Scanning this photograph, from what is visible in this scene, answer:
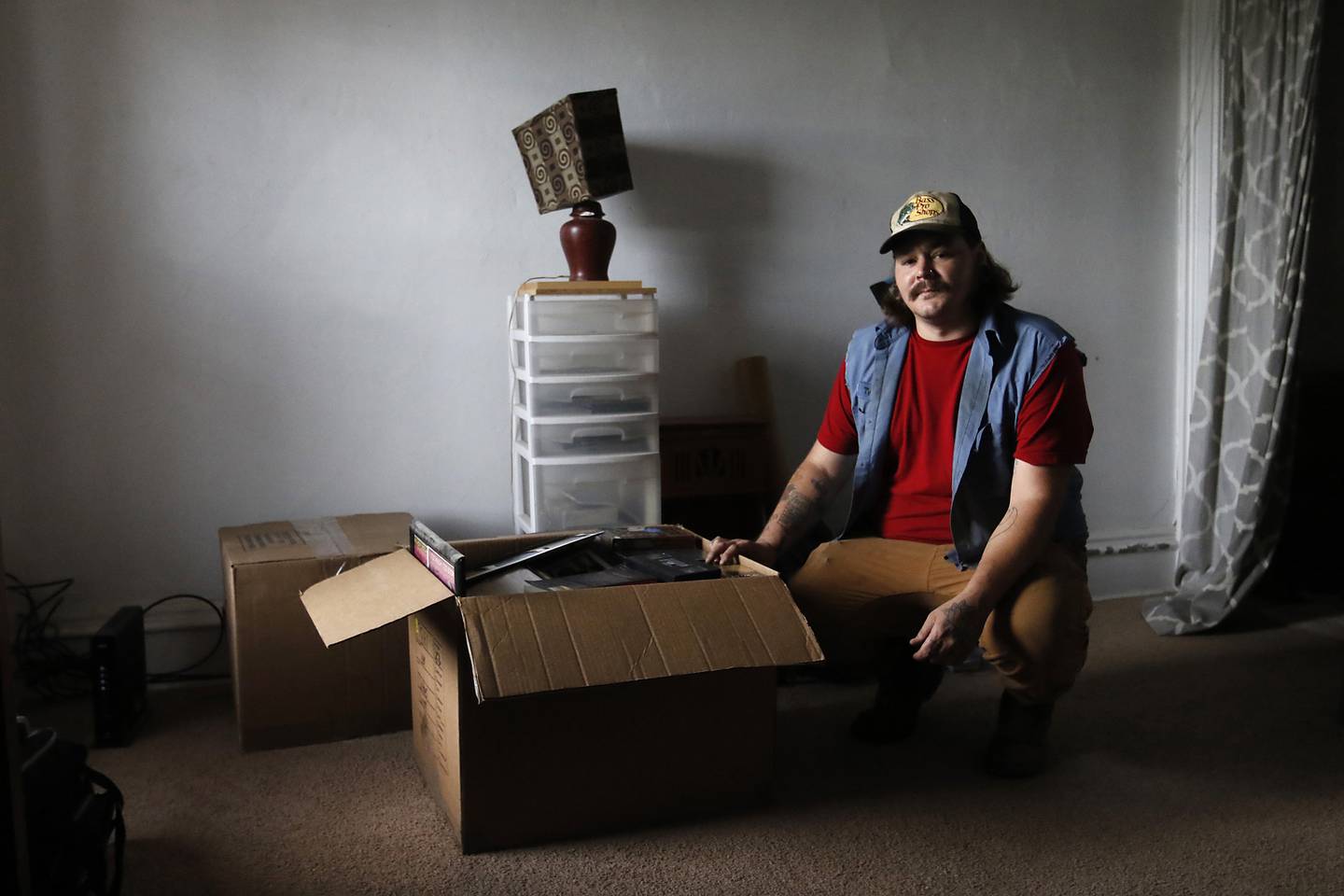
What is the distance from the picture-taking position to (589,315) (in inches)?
92.2

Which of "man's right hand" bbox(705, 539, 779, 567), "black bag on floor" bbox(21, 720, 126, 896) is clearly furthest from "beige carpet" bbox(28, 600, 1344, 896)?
"man's right hand" bbox(705, 539, 779, 567)

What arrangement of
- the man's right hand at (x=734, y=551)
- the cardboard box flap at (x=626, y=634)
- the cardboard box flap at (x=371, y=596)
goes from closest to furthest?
the cardboard box flap at (x=626, y=634) < the cardboard box flap at (x=371, y=596) < the man's right hand at (x=734, y=551)

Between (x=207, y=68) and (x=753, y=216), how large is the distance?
1316mm

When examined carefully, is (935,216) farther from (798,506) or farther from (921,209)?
(798,506)

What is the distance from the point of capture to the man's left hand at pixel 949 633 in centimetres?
168

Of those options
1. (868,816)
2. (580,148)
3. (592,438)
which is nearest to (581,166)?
(580,148)

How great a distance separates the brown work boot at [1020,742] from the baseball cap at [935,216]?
86 cm

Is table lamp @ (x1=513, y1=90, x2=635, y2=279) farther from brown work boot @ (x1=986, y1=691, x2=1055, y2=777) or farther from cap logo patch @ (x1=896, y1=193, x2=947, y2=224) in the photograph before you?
brown work boot @ (x1=986, y1=691, x2=1055, y2=777)

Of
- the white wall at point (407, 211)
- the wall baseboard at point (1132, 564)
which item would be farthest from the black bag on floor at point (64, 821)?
the wall baseboard at point (1132, 564)

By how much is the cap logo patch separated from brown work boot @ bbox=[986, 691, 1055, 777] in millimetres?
883

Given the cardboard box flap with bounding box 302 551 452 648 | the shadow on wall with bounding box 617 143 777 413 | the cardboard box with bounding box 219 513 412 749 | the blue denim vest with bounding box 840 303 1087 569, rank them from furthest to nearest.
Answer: the shadow on wall with bounding box 617 143 777 413, the cardboard box with bounding box 219 513 412 749, the blue denim vest with bounding box 840 303 1087 569, the cardboard box flap with bounding box 302 551 452 648

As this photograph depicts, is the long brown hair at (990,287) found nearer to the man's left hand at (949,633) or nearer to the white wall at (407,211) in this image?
the man's left hand at (949,633)

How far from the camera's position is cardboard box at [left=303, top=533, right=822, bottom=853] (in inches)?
58.0

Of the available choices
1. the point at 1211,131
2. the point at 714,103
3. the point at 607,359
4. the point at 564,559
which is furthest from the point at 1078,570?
the point at 1211,131
